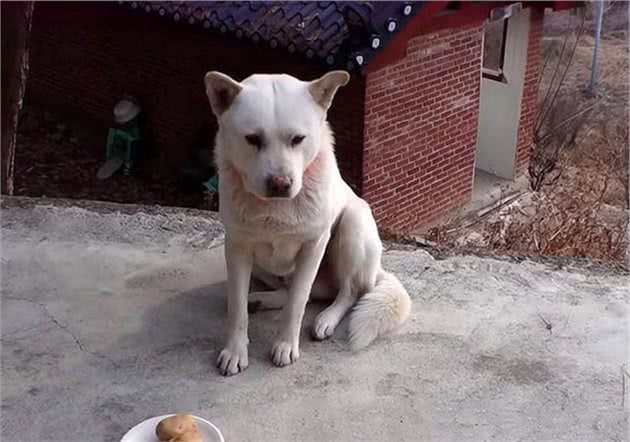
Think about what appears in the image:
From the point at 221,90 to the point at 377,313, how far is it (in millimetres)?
1074

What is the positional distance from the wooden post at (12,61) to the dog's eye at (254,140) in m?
2.62

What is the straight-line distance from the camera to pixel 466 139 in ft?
27.0

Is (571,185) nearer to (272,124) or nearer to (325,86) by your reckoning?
(325,86)

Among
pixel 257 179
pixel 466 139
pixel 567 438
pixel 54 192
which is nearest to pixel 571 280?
pixel 567 438

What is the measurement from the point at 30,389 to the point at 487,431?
1540mm

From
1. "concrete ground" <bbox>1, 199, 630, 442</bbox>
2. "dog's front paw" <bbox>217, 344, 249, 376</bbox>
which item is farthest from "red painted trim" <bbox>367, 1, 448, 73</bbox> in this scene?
"dog's front paw" <bbox>217, 344, 249, 376</bbox>

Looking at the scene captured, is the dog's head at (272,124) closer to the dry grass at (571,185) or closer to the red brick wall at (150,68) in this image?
the dry grass at (571,185)

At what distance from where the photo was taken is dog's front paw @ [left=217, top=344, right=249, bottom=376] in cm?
309

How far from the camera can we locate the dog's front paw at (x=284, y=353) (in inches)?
124

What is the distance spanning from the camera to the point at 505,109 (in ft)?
29.7

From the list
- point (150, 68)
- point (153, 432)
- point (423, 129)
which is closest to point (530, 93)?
point (423, 129)

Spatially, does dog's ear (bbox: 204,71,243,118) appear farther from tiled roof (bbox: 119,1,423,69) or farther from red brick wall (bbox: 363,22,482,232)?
red brick wall (bbox: 363,22,482,232)

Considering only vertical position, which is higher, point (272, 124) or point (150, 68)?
point (272, 124)

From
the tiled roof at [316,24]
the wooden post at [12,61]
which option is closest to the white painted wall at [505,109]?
the tiled roof at [316,24]
